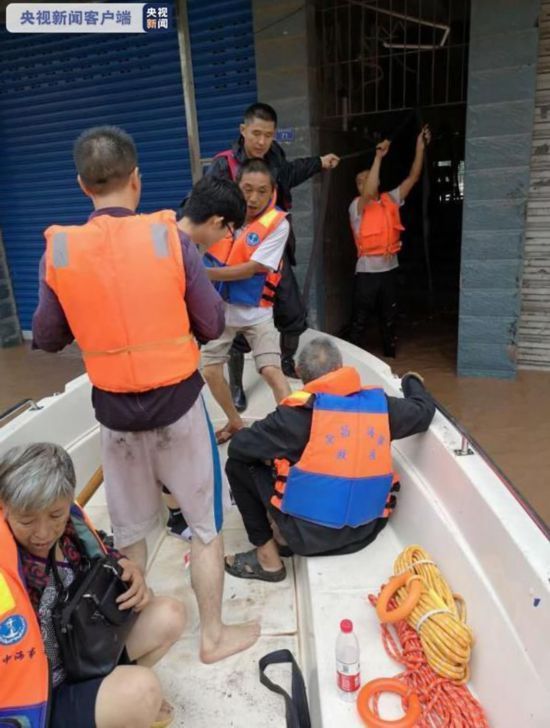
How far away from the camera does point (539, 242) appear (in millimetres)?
4176

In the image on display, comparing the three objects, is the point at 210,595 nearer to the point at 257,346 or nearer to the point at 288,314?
the point at 257,346

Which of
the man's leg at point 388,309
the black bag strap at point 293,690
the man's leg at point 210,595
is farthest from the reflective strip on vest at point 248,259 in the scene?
the man's leg at point 388,309

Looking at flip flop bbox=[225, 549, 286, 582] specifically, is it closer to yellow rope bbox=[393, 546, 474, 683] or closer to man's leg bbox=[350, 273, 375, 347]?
yellow rope bbox=[393, 546, 474, 683]

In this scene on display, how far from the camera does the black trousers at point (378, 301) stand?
187 inches

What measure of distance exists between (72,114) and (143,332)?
15.3 ft

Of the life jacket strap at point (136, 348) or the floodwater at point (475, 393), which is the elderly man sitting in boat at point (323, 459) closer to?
the life jacket strap at point (136, 348)

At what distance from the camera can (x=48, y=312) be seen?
1526 millimetres

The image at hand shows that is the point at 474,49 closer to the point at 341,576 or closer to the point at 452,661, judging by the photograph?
the point at 341,576

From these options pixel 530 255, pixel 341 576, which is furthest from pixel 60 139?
pixel 341 576

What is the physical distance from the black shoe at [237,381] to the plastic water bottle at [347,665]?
185cm

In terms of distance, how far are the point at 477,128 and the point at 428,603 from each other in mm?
3366

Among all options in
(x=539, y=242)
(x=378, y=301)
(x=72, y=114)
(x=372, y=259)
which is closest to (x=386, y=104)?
(x=372, y=259)

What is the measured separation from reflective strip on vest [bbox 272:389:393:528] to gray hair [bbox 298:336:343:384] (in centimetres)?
14

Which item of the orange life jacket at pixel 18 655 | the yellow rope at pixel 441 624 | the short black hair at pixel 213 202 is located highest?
the short black hair at pixel 213 202
